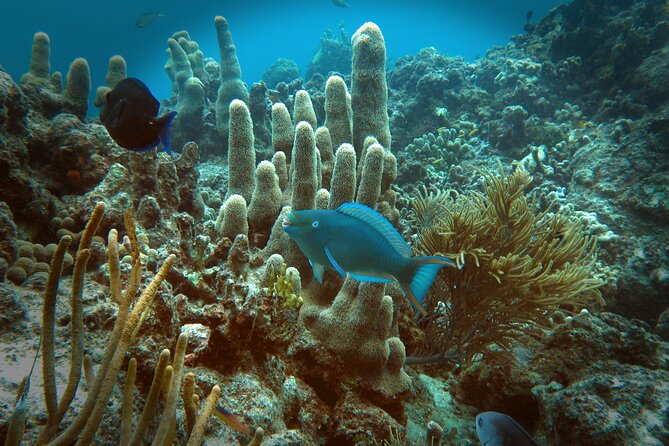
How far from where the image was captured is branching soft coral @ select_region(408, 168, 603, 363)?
3285mm

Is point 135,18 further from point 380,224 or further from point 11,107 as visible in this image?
point 380,224

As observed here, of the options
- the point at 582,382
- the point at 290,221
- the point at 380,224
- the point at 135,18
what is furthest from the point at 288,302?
the point at 135,18

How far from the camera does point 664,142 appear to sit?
23.5 feet

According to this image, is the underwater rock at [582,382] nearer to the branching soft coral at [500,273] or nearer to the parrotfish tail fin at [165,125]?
the branching soft coral at [500,273]

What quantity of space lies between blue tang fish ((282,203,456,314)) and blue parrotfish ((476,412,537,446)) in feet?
2.74

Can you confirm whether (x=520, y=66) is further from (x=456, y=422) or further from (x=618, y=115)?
(x=456, y=422)

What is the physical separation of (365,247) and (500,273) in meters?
1.85

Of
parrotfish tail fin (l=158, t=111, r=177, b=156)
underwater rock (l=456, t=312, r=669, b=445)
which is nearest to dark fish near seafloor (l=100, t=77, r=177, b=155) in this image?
parrotfish tail fin (l=158, t=111, r=177, b=156)

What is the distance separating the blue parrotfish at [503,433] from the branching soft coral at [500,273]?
1326 mm

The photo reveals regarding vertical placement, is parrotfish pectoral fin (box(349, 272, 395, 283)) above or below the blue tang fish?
below

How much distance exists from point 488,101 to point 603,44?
4186 mm

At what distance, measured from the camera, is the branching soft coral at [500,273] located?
3.29 meters

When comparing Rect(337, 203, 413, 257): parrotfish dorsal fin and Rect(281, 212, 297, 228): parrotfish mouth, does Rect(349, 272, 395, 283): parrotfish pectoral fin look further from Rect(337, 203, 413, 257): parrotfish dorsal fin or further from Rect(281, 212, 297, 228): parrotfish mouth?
Rect(281, 212, 297, 228): parrotfish mouth

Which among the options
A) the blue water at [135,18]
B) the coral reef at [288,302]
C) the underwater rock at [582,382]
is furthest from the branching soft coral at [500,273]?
the blue water at [135,18]
